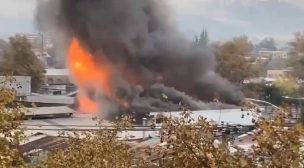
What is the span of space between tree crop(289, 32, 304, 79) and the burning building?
1118 centimetres

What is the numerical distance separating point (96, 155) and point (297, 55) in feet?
143

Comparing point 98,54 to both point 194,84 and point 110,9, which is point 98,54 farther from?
point 194,84

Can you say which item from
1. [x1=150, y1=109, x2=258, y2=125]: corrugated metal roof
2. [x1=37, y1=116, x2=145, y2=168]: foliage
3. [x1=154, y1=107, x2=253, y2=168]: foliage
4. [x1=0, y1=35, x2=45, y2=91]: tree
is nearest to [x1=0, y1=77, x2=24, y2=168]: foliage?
[x1=37, y1=116, x2=145, y2=168]: foliage

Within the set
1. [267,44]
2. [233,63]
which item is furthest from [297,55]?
[267,44]

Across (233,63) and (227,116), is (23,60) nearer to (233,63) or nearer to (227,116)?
(233,63)

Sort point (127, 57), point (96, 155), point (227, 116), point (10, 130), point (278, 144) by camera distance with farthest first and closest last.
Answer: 1. point (127, 57)
2. point (227, 116)
3. point (96, 155)
4. point (10, 130)
5. point (278, 144)

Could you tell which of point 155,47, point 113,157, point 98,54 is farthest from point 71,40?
point 113,157

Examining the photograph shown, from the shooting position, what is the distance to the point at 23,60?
3891 centimetres

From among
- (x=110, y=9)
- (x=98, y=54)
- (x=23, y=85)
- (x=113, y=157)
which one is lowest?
(x=113, y=157)

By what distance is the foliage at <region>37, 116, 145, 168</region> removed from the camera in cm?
650

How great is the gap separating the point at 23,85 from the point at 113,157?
82.7ft

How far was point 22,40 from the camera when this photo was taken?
128 feet

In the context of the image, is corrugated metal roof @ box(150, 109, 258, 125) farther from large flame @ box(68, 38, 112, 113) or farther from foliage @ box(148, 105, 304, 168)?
foliage @ box(148, 105, 304, 168)

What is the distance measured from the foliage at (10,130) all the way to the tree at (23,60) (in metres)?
33.2
